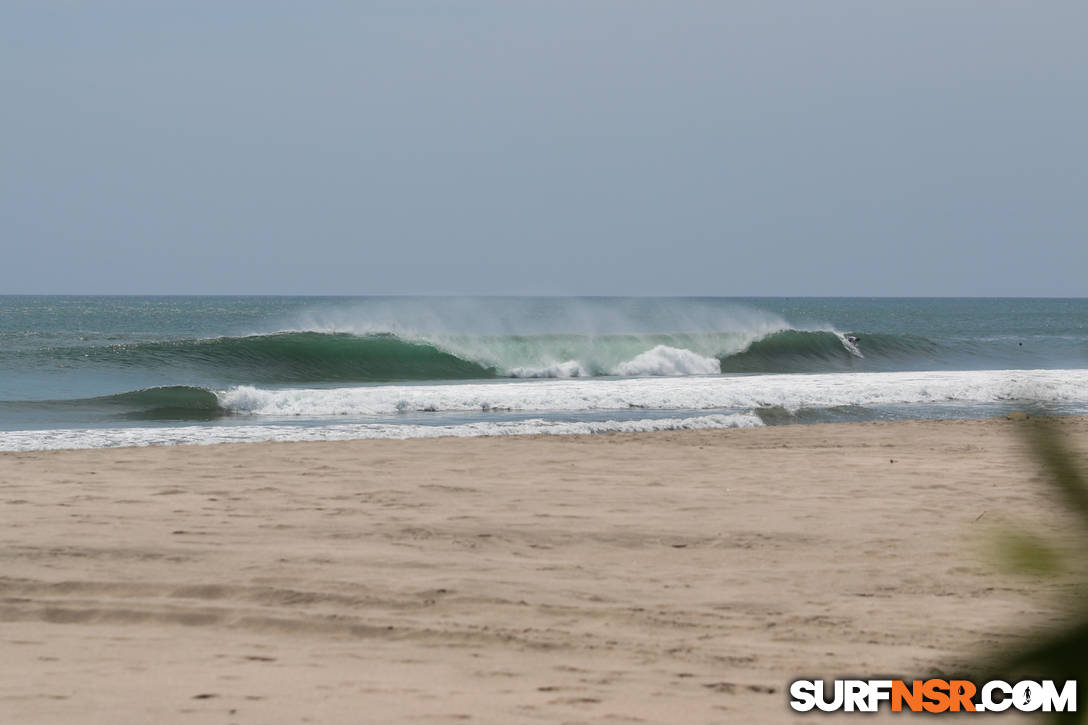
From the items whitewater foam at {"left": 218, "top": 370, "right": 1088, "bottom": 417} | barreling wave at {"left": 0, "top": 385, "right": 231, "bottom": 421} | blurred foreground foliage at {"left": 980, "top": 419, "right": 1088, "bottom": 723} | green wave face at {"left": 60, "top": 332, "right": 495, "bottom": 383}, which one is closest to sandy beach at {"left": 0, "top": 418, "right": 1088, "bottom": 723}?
blurred foreground foliage at {"left": 980, "top": 419, "right": 1088, "bottom": 723}

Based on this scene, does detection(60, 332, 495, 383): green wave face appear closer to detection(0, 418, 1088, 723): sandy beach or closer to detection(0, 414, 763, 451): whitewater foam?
detection(0, 414, 763, 451): whitewater foam

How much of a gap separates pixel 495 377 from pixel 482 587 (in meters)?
19.7

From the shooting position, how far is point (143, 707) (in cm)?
355

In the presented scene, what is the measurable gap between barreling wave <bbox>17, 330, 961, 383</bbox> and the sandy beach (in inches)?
604

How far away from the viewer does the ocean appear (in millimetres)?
13852

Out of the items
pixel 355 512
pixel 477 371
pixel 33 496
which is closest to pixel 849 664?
pixel 355 512

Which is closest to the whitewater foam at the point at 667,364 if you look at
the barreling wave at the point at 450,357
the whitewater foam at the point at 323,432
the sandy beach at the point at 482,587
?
the barreling wave at the point at 450,357

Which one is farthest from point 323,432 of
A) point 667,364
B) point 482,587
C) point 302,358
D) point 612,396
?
point 667,364

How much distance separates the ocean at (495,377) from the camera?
13.9 m

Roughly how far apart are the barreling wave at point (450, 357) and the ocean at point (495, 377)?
0.06 m

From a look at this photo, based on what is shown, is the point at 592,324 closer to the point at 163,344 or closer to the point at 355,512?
the point at 163,344

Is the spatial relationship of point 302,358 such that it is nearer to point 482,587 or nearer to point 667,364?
point 667,364

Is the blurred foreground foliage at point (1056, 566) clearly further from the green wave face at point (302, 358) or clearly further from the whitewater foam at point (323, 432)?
the green wave face at point (302, 358)

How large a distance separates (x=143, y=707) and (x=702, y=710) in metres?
1.97
